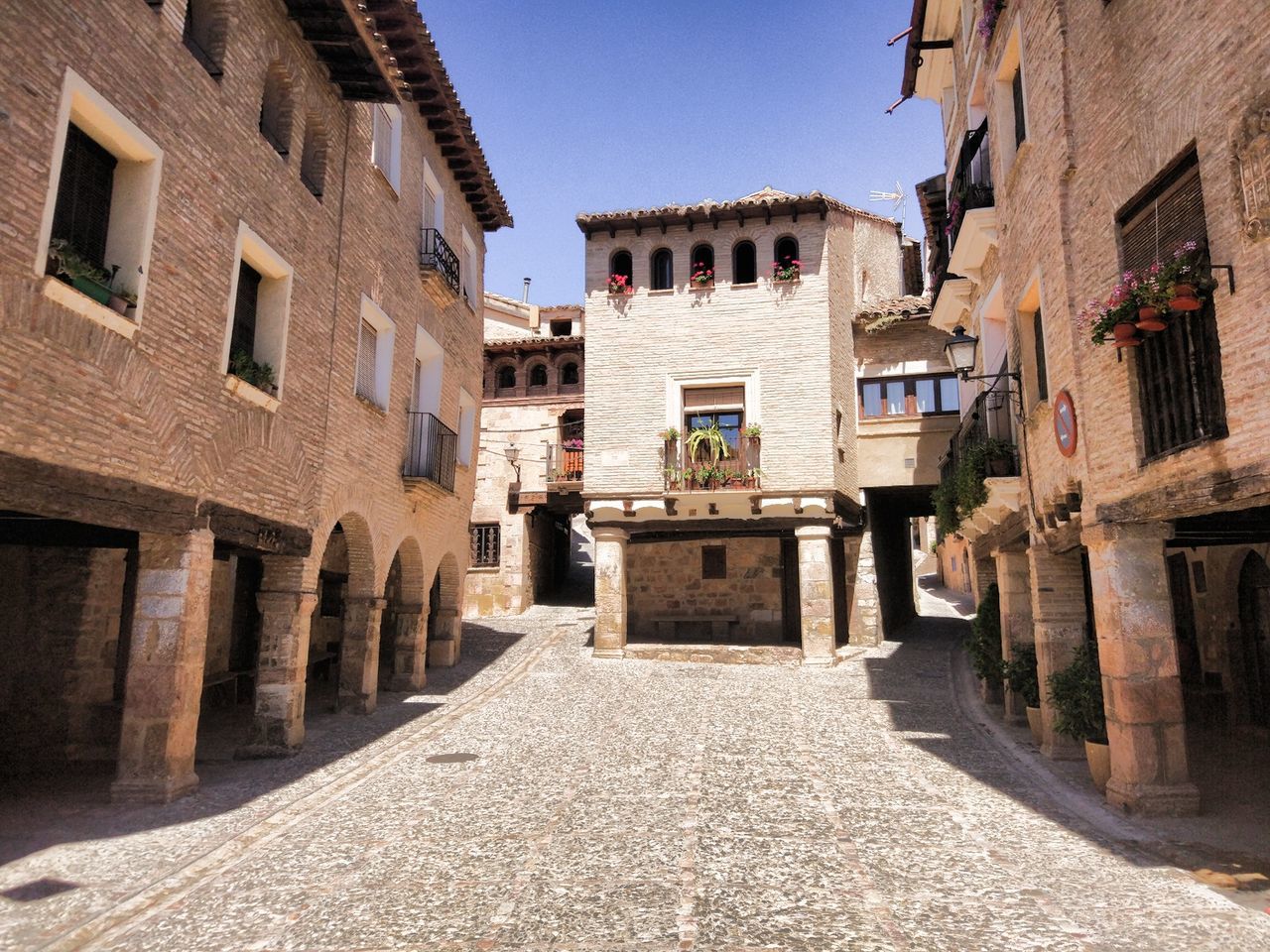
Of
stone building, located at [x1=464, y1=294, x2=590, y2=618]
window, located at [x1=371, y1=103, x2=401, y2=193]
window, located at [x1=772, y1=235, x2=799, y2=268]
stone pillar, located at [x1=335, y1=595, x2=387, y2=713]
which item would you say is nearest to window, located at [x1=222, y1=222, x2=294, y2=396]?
window, located at [x1=371, y1=103, x2=401, y2=193]

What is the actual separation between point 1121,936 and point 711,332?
54.3ft

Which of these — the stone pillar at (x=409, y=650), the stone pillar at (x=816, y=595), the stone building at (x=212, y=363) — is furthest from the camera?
the stone pillar at (x=816, y=595)

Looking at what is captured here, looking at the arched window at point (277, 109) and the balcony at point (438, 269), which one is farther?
the balcony at point (438, 269)

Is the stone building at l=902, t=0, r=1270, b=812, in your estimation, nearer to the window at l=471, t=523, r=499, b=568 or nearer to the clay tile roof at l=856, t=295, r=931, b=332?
the clay tile roof at l=856, t=295, r=931, b=332

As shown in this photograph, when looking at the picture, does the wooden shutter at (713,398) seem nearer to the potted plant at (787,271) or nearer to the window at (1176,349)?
the potted plant at (787,271)

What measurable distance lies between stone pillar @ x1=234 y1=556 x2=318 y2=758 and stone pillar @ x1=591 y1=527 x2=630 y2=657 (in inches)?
363

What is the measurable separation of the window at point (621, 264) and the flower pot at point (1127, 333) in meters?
15.3

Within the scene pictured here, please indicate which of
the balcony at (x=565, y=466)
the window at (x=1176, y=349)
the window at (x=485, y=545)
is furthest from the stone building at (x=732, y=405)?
the window at (x=1176, y=349)

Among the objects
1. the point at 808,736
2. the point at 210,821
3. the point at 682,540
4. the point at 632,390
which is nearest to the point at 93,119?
the point at 210,821

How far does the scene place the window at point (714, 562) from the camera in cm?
2256

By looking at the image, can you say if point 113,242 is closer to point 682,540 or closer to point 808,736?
point 808,736

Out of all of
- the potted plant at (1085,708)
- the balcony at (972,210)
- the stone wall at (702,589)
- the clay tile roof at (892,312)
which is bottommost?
the potted plant at (1085,708)

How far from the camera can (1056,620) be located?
32.2ft

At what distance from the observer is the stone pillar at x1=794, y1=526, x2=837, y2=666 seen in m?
18.2
